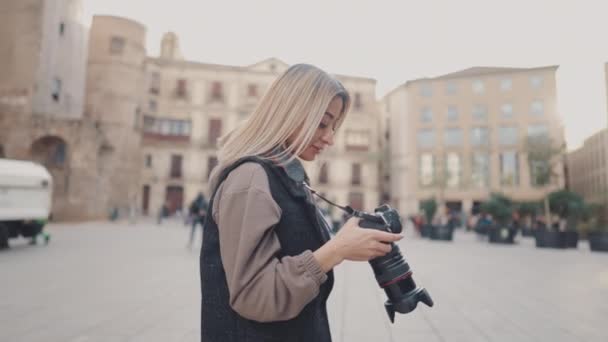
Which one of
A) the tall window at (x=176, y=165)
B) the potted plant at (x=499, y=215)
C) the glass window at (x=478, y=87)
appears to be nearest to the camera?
the potted plant at (x=499, y=215)

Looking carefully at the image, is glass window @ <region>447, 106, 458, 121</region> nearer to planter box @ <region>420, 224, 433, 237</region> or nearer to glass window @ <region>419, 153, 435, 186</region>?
glass window @ <region>419, 153, 435, 186</region>

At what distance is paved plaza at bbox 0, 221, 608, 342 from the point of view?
11.2ft

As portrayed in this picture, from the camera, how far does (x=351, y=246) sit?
3.51 feet

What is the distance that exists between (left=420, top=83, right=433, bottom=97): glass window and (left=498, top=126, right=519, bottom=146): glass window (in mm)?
7783

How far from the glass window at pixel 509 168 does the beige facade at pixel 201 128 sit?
488 inches

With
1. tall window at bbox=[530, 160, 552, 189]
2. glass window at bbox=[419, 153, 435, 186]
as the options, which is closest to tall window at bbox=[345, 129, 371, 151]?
glass window at bbox=[419, 153, 435, 186]

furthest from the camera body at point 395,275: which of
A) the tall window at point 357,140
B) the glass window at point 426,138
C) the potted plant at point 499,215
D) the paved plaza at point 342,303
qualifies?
the glass window at point 426,138

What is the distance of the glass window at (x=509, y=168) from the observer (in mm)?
34781

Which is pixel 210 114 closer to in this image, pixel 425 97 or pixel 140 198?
pixel 140 198

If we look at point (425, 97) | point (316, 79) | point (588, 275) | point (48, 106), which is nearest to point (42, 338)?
point (316, 79)

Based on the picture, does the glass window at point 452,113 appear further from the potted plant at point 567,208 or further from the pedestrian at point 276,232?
the pedestrian at point 276,232

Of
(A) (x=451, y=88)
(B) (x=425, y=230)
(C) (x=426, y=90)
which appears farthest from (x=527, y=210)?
(C) (x=426, y=90)

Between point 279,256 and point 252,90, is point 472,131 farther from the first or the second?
point 279,256

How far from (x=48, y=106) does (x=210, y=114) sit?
15.0 metres
